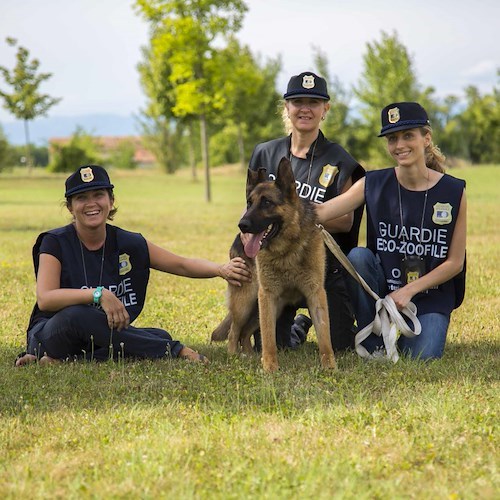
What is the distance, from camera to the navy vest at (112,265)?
551 cm

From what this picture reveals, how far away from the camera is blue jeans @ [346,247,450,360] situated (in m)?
5.55

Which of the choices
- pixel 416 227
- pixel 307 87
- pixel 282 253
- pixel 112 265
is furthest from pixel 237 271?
pixel 307 87

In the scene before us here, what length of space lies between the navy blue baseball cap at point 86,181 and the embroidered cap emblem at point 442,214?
2.41m

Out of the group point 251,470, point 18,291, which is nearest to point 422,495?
point 251,470

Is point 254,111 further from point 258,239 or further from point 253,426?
point 253,426

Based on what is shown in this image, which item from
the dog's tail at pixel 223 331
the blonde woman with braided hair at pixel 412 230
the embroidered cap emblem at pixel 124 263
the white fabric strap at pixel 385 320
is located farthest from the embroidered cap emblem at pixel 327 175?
the embroidered cap emblem at pixel 124 263

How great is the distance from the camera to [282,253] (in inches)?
209

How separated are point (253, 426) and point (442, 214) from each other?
2435 mm

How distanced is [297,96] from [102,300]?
7.03ft

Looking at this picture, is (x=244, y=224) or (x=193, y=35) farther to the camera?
(x=193, y=35)

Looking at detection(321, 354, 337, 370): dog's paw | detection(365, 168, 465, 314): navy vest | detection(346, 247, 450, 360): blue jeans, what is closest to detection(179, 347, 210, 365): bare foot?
detection(321, 354, 337, 370): dog's paw

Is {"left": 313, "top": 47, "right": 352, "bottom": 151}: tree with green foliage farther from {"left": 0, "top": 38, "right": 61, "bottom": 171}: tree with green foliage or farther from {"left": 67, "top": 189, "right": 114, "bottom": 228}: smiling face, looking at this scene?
{"left": 67, "top": 189, "right": 114, "bottom": 228}: smiling face

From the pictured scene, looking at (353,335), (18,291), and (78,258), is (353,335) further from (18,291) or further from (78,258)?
(18,291)

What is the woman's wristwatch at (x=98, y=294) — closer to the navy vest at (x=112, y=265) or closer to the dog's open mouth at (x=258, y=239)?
the navy vest at (x=112, y=265)
